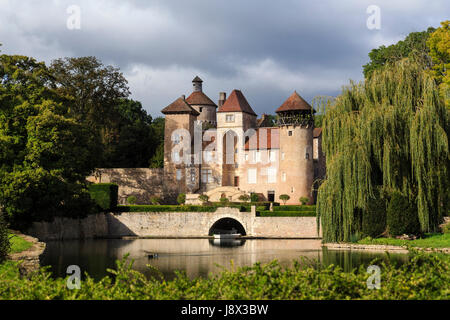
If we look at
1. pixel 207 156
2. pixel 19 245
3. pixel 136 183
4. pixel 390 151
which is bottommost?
pixel 19 245

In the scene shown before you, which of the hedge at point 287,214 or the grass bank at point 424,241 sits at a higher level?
the hedge at point 287,214

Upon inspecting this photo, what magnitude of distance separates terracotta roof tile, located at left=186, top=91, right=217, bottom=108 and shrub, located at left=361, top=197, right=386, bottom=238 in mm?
36471

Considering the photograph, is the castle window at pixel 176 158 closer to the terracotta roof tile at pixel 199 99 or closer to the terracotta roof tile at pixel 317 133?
the terracotta roof tile at pixel 317 133

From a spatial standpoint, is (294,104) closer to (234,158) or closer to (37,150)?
(234,158)

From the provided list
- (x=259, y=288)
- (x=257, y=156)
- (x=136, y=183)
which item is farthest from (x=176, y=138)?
(x=259, y=288)

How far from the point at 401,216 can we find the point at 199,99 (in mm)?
37816

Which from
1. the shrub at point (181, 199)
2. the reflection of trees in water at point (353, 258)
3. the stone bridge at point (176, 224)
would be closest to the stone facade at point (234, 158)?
the shrub at point (181, 199)

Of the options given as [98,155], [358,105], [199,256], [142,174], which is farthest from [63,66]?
[358,105]

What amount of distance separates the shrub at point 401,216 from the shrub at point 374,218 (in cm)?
26

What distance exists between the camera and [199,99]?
58.6 metres

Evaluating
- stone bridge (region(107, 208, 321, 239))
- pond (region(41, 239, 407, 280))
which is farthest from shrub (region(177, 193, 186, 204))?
pond (region(41, 239, 407, 280))

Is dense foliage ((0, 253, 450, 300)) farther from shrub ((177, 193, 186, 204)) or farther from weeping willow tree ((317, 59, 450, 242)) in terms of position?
shrub ((177, 193, 186, 204))

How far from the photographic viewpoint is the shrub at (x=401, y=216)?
22422 mm
